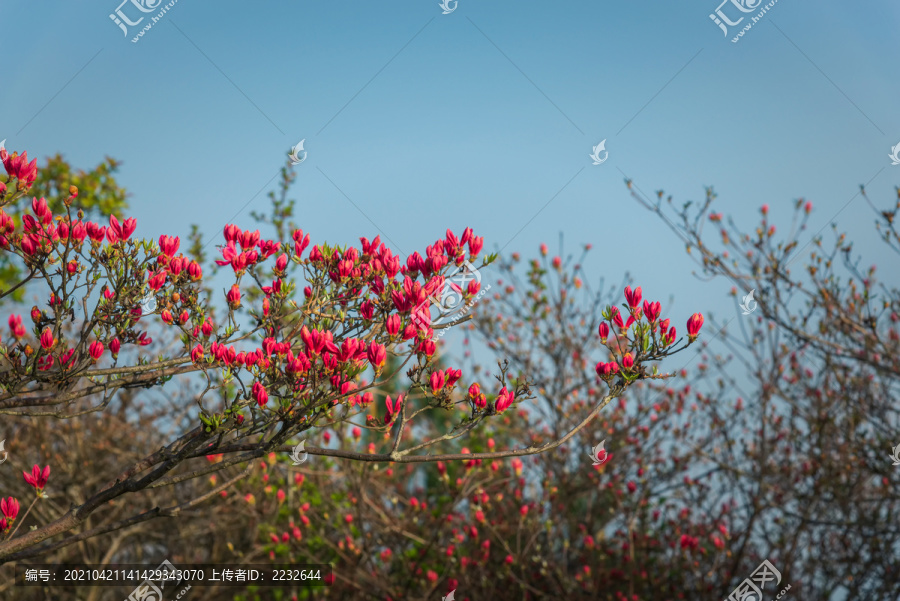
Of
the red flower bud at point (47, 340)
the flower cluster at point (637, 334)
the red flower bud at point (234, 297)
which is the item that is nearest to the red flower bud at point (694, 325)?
the flower cluster at point (637, 334)

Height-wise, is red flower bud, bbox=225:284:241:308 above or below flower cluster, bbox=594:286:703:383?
above

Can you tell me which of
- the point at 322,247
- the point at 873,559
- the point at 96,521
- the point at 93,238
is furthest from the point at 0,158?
the point at 873,559

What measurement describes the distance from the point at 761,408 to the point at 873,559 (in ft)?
5.16

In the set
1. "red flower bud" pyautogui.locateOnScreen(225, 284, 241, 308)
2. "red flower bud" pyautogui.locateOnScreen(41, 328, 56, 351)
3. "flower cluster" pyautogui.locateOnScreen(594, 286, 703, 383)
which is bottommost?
"flower cluster" pyautogui.locateOnScreen(594, 286, 703, 383)

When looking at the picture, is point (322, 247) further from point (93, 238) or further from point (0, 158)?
point (0, 158)

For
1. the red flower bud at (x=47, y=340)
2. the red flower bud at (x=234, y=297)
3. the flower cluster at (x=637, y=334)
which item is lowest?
the flower cluster at (x=637, y=334)

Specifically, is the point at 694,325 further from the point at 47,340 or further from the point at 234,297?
the point at 47,340

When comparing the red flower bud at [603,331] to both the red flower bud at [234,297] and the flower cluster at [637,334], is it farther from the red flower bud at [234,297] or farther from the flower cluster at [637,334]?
the red flower bud at [234,297]

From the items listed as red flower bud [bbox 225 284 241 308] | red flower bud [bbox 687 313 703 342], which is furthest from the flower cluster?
red flower bud [bbox 225 284 241 308]

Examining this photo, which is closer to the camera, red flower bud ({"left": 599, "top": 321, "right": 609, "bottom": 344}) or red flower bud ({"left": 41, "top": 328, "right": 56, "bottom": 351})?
red flower bud ({"left": 599, "top": 321, "right": 609, "bottom": 344})

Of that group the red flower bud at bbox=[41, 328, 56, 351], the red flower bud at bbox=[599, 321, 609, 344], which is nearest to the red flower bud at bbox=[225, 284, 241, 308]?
the red flower bud at bbox=[41, 328, 56, 351]

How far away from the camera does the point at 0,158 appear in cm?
331

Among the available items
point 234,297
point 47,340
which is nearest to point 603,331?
point 234,297

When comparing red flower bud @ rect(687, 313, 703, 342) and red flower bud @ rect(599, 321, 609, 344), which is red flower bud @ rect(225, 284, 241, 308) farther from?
red flower bud @ rect(687, 313, 703, 342)
